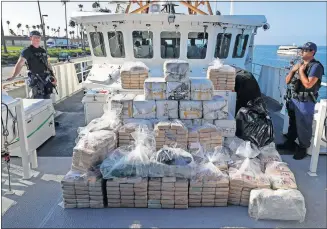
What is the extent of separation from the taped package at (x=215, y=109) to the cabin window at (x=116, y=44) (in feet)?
9.90

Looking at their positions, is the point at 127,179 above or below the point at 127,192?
above

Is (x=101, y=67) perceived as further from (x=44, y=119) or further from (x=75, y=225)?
(x=75, y=225)

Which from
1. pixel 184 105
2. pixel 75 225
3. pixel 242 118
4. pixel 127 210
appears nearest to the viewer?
pixel 75 225

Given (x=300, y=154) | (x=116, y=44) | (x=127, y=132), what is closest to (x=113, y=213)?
(x=127, y=132)

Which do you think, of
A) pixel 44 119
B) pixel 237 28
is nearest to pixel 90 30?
pixel 44 119

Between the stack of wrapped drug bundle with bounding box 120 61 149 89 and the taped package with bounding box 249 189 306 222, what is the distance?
290 cm

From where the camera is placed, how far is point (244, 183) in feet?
10.3

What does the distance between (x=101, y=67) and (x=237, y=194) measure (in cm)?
475

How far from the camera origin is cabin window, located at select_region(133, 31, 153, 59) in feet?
20.2

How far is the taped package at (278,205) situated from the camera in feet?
9.48

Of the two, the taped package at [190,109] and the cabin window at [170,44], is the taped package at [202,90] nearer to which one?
the taped package at [190,109]

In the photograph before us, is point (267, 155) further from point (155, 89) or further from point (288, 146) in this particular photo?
point (155, 89)

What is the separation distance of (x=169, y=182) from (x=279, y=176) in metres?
1.31

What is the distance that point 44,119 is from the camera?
501cm
